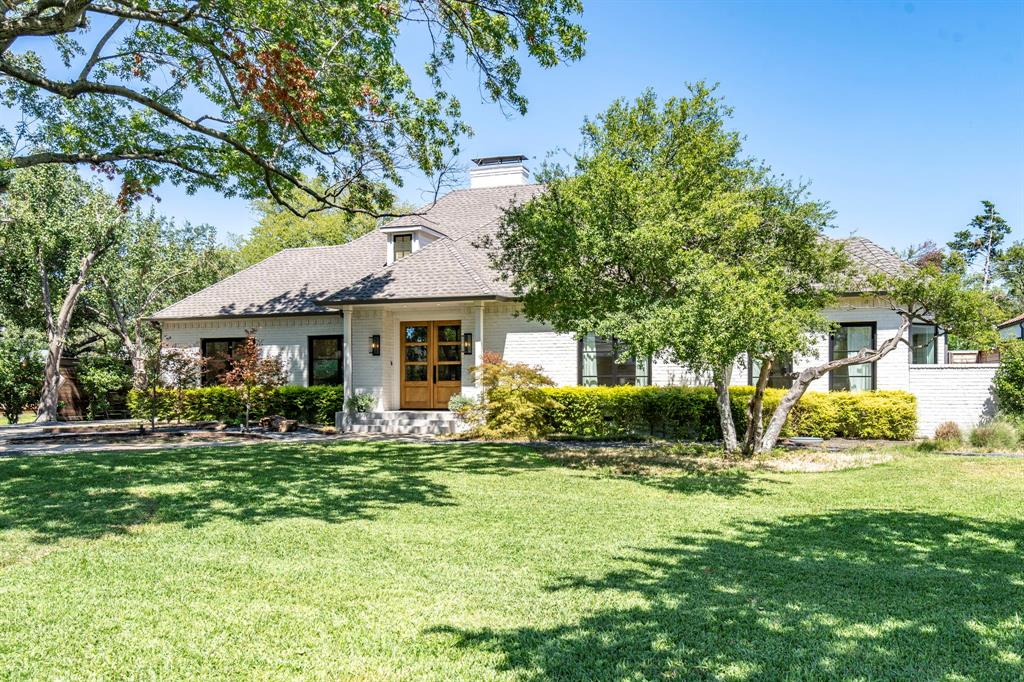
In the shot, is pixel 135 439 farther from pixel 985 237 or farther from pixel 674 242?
pixel 985 237

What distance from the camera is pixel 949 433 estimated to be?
13531 millimetres

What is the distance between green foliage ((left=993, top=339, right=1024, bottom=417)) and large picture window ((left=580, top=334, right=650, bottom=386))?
7.14m

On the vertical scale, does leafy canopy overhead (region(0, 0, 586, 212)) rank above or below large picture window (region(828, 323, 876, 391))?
above

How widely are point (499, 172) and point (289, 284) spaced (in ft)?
25.6

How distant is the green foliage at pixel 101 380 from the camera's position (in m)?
21.7

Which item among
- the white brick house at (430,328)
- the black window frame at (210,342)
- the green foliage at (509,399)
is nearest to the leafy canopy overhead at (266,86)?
the white brick house at (430,328)

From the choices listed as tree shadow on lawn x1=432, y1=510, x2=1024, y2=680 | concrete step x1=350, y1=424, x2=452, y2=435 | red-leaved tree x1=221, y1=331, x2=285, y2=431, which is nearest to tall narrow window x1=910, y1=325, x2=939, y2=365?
tree shadow on lawn x1=432, y1=510, x2=1024, y2=680

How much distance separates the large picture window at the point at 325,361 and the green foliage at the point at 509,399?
18.0 feet

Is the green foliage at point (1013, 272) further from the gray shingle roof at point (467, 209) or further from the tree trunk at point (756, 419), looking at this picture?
the tree trunk at point (756, 419)

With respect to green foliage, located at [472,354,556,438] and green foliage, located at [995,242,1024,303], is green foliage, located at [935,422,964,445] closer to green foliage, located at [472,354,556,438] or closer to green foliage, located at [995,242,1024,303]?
green foliage, located at [472,354,556,438]

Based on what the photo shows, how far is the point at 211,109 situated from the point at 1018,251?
46612mm

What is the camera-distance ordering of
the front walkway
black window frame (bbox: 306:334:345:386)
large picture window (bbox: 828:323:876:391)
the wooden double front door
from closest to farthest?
the front walkway < large picture window (bbox: 828:323:876:391) < the wooden double front door < black window frame (bbox: 306:334:345:386)

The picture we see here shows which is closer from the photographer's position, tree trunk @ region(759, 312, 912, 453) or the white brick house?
tree trunk @ region(759, 312, 912, 453)

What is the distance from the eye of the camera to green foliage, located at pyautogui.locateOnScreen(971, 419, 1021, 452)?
40.6ft
